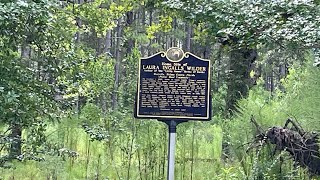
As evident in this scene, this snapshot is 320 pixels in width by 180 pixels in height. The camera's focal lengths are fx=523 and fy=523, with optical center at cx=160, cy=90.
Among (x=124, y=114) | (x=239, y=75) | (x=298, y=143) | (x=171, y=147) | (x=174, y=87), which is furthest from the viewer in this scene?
(x=239, y=75)

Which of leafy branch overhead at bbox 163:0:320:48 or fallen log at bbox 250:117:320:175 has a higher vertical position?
leafy branch overhead at bbox 163:0:320:48

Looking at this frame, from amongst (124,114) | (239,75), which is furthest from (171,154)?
(239,75)

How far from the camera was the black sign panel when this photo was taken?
5.96 meters

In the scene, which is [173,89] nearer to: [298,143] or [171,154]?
[171,154]

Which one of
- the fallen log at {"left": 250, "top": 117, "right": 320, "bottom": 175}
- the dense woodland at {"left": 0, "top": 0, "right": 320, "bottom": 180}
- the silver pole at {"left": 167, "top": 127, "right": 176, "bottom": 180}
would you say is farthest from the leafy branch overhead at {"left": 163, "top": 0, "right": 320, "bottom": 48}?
the silver pole at {"left": 167, "top": 127, "right": 176, "bottom": 180}

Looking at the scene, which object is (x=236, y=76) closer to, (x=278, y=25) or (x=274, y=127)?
(x=274, y=127)

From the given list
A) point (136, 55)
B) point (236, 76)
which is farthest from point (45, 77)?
point (136, 55)

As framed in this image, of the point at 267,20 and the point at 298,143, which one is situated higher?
the point at 267,20

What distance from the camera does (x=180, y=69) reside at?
6035mm

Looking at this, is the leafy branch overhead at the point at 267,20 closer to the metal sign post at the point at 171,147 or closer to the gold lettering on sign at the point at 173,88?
the gold lettering on sign at the point at 173,88

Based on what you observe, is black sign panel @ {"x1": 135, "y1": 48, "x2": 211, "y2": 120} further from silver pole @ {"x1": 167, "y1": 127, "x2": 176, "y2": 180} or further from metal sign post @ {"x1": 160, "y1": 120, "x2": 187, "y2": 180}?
silver pole @ {"x1": 167, "y1": 127, "x2": 176, "y2": 180}

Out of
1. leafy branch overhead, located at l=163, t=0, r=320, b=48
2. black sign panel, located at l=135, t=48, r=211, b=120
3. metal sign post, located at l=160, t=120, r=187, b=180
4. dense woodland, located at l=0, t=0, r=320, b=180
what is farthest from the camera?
black sign panel, located at l=135, t=48, r=211, b=120

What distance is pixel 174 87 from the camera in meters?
5.99

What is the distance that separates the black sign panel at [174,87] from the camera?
5.96 m
